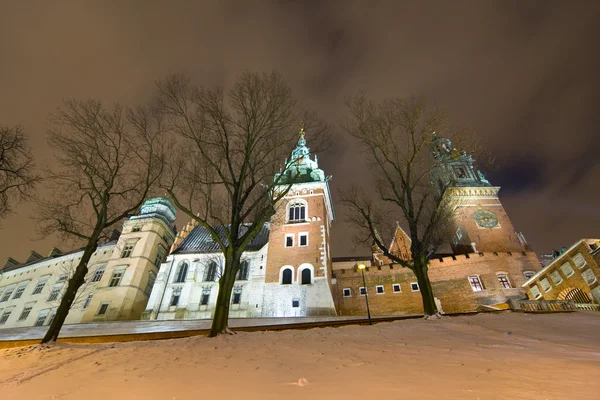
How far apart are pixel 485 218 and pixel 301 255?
2547 centimetres

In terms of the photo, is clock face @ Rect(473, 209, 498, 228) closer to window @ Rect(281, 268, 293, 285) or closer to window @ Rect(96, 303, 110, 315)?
window @ Rect(281, 268, 293, 285)

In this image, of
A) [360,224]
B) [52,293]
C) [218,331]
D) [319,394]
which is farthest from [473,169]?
[52,293]

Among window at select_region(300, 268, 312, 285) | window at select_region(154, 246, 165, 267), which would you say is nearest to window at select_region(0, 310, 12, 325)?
window at select_region(154, 246, 165, 267)

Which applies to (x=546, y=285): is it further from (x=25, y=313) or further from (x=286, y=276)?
(x=25, y=313)

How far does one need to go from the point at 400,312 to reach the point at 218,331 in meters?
26.4

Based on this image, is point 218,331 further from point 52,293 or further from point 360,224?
point 52,293

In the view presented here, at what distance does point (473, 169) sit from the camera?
4869 centimetres

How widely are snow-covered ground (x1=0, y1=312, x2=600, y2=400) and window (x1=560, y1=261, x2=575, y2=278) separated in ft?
73.3

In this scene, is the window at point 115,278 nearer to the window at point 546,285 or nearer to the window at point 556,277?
the window at point 546,285

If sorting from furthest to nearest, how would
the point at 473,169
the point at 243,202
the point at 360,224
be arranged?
the point at 473,169 < the point at 360,224 < the point at 243,202

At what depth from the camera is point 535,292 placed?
3022 centimetres

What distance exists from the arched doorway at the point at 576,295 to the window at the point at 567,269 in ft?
4.16

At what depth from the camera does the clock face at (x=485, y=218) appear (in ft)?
132

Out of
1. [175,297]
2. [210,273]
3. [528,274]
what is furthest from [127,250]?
[528,274]
